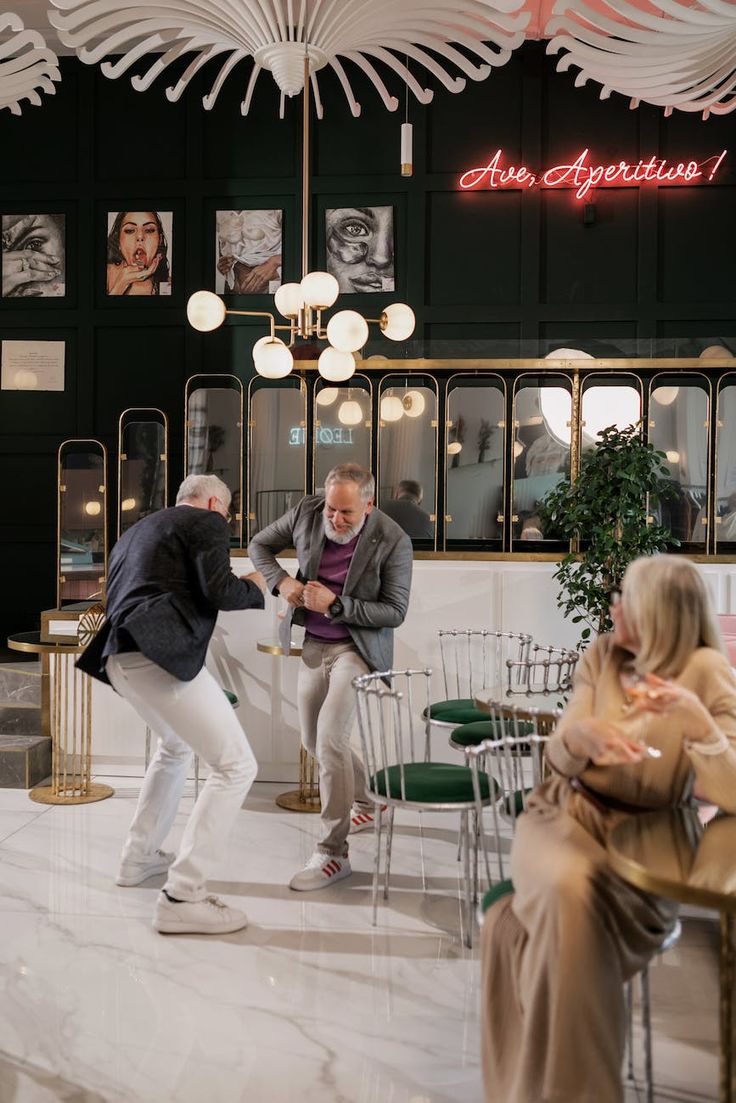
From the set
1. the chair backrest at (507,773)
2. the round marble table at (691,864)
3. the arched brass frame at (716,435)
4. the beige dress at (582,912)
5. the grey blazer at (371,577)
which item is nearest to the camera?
the round marble table at (691,864)

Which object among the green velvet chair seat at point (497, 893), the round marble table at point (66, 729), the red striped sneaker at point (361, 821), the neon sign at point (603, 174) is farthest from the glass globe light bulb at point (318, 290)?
the neon sign at point (603, 174)

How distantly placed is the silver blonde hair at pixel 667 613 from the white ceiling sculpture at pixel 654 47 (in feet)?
9.45

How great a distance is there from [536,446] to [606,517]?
2.79 ft

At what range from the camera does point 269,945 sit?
3830 mm

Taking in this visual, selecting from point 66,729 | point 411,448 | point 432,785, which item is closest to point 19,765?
point 66,729

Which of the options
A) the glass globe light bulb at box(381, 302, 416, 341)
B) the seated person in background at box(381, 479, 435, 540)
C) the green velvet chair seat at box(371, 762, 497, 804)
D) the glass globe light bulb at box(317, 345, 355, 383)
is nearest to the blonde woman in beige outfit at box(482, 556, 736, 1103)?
the green velvet chair seat at box(371, 762, 497, 804)

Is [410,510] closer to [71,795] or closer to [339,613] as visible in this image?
[339,613]

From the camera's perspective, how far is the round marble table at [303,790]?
572 centimetres

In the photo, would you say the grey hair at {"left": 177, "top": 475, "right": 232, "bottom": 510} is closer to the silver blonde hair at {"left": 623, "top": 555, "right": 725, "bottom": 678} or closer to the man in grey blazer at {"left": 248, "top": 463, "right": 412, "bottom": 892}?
the man in grey blazer at {"left": 248, "top": 463, "right": 412, "bottom": 892}

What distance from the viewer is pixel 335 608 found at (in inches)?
176

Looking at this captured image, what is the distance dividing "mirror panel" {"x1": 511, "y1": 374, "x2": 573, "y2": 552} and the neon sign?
2561mm

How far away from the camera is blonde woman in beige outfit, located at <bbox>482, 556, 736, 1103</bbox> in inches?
87.0

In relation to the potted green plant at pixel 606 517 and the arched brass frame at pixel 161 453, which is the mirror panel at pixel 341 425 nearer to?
the potted green plant at pixel 606 517

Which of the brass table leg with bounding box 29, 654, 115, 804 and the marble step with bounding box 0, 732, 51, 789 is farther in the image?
the marble step with bounding box 0, 732, 51, 789
